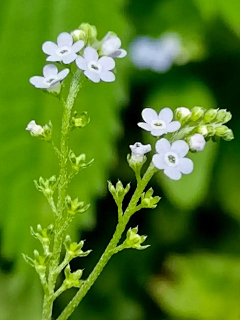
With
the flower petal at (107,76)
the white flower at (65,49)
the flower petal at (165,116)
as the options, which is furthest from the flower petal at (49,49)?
the flower petal at (165,116)

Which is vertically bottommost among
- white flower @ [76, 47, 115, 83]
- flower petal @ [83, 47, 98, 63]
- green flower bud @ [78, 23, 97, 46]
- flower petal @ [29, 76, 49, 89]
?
flower petal @ [29, 76, 49, 89]

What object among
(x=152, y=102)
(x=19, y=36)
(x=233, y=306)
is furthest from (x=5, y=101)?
(x=233, y=306)

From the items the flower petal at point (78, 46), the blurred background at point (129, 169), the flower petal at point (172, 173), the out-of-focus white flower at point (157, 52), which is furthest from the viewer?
the out-of-focus white flower at point (157, 52)

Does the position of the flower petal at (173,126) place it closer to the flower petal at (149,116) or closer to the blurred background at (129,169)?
the flower petal at (149,116)

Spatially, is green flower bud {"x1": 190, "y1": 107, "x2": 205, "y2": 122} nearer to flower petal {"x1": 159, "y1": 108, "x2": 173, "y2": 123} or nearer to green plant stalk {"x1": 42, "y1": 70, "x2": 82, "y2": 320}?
flower petal {"x1": 159, "y1": 108, "x2": 173, "y2": 123}

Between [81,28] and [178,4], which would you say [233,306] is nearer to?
[178,4]

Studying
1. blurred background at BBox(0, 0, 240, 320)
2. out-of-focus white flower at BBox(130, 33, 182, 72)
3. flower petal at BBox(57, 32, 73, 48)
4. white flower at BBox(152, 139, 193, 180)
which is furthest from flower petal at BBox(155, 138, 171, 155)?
out-of-focus white flower at BBox(130, 33, 182, 72)

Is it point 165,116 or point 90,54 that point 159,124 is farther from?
point 90,54
